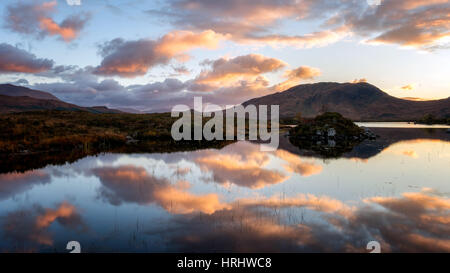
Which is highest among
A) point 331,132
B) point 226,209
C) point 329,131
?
point 329,131

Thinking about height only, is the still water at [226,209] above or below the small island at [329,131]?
below

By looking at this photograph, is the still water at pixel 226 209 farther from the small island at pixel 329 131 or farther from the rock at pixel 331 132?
the rock at pixel 331 132

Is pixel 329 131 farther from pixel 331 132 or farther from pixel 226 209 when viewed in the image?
pixel 226 209

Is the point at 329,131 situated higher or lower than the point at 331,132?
Result: higher

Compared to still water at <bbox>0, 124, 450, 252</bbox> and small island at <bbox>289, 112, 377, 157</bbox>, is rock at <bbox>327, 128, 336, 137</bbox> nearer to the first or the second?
small island at <bbox>289, 112, 377, 157</bbox>

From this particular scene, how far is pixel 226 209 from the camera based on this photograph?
41.2ft

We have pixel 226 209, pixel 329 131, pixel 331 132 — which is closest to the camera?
pixel 226 209

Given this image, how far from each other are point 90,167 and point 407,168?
86.2ft

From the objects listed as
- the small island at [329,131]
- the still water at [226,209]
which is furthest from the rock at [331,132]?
the still water at [226,209]

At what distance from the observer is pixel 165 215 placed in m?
11.8

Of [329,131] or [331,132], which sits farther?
[329,131]

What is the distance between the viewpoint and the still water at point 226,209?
9156 mm

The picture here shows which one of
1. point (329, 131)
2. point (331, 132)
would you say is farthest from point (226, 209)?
point (329, 131)

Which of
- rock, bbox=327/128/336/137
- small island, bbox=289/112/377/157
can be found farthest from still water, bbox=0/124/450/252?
rock, bbox=327/128/336/137
